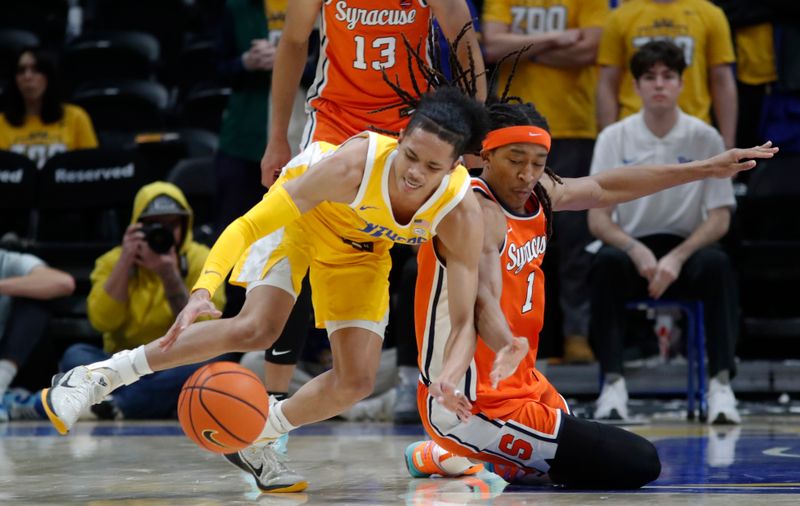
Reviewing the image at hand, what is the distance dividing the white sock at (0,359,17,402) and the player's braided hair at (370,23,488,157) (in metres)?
3.62

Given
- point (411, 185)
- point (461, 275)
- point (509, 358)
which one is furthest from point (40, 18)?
point (509, 358)

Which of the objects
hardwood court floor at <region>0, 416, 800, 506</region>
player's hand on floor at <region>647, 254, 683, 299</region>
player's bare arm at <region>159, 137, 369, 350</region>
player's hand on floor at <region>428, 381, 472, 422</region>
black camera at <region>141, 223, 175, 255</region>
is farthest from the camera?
black camera at <region>141, 223, 175, 255</region>

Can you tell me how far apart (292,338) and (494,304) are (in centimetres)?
111

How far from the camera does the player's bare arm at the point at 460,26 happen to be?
4.34m

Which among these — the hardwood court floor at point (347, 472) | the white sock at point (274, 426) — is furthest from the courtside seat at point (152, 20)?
the white sock at point (274, 426)

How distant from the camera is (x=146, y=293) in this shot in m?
6.89

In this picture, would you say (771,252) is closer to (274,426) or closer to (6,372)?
(274,426)

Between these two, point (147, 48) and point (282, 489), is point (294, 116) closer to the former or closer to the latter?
point (282, 489)

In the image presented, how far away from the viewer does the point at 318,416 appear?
163 inches

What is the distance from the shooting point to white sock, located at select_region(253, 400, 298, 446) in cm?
403

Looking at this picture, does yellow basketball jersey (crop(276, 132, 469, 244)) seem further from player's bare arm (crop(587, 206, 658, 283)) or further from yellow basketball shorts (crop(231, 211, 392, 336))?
player's bare arm (crop(587, 206, 658, 283))

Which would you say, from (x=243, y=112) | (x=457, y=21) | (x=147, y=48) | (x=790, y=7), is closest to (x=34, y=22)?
(x=147, y=48)

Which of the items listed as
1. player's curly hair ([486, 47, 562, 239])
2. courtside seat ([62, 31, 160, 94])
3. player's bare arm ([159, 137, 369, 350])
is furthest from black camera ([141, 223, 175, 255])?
courtside seat ([62, 31, 160, 94])

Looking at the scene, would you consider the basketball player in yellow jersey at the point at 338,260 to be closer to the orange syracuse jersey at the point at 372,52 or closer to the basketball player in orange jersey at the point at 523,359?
the basketball player in orange jersey at the point at 523,359
